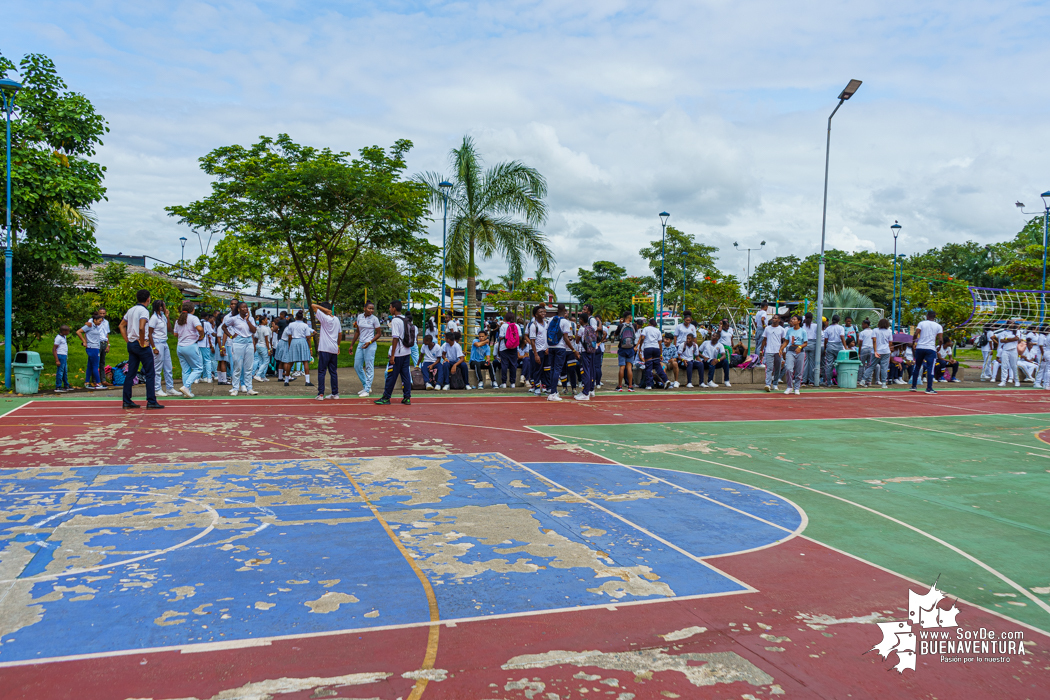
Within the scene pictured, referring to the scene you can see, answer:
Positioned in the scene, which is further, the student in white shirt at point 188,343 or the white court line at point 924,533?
the student in white shirt at point 188,343

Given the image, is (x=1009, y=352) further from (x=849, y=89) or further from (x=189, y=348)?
(x=189, y=348)

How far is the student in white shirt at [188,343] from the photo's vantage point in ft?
42.8

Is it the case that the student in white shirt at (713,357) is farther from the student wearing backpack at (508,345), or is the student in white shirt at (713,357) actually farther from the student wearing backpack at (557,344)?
the student wearing backpack at (557,344)

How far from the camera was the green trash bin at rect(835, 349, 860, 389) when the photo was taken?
1866cm

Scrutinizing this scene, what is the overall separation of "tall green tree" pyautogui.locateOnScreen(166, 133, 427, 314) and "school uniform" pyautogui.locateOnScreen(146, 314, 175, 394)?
7033 mm

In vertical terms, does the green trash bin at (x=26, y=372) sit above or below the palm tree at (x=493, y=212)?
below

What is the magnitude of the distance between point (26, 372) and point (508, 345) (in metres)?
9.47

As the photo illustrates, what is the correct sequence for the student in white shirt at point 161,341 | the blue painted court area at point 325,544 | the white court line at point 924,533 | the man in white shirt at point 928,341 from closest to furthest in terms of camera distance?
the blue painted court area at point 325,544, the white court line at point 924,533, the student in white shirt at point 161,341, the man in white shirt at point 928,341

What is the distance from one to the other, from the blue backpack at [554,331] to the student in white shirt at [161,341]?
678 centimetres

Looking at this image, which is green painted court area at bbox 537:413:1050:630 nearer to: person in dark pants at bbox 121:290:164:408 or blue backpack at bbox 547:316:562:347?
blue backpack at bbox 547:316:562:347

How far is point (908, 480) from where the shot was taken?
738 centimetres

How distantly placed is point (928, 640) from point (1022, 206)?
37.8 metres

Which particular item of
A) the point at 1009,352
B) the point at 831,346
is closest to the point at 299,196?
the point at 831,346

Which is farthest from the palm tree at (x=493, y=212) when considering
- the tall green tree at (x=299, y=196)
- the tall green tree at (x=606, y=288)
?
the tall green tree at (x=606, y=288)
